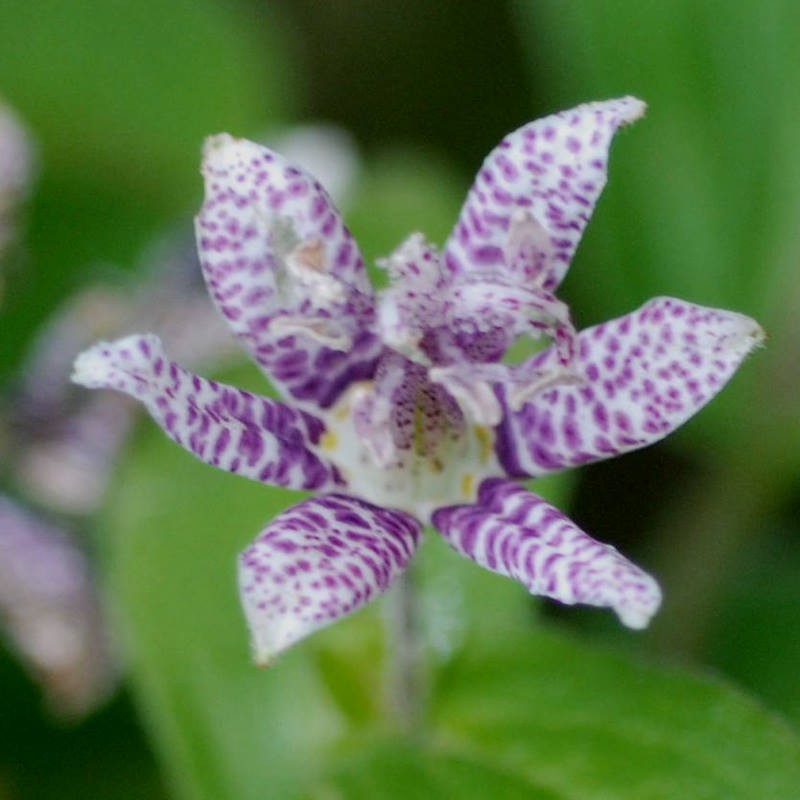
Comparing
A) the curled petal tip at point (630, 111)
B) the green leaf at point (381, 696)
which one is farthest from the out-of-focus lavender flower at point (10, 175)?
the curled petal tip at point (630, 111)

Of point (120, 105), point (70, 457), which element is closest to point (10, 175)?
point (70, 457)

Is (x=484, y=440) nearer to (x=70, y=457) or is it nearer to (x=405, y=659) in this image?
(x=405, y=659)

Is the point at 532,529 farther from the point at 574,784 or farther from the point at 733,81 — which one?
the point at 733,81

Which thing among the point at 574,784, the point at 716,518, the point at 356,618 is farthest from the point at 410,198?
the point at 574,784

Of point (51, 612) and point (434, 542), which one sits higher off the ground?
point (434, 542)

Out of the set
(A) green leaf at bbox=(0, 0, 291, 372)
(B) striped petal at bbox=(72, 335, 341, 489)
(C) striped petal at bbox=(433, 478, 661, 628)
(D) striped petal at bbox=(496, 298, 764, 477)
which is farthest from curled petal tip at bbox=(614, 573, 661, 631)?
(A) green leaf at bbox=(0, 0, 291, 372)

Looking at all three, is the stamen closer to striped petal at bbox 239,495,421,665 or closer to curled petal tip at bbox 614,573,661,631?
striped petal at bbox 239,495,421,665
